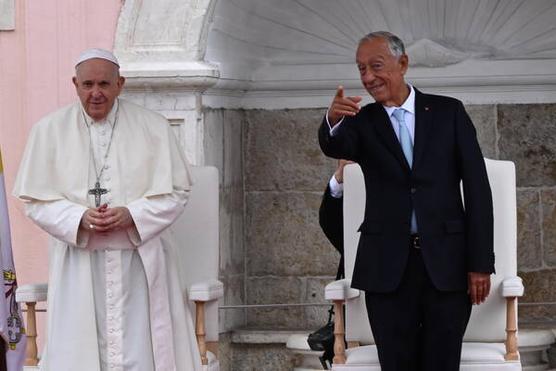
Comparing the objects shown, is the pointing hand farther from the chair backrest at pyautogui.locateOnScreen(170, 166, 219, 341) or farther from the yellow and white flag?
the yellow and white flag

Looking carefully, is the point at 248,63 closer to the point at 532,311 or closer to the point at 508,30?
the point at 508,30

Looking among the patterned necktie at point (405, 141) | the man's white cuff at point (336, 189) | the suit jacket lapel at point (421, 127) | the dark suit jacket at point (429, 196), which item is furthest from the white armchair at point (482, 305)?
the suit jacket lapel at point (421, 127)

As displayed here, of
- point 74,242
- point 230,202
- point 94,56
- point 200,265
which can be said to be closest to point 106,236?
point 74,242

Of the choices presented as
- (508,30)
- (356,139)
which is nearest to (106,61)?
(356,139)

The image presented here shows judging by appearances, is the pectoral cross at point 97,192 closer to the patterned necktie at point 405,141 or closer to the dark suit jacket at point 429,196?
the dark suit jacket at point 429,196

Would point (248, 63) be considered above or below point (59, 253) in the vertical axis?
above

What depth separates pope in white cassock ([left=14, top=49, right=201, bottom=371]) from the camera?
23.5 feet

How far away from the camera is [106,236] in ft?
23.7

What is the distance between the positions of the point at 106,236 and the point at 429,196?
1.26m

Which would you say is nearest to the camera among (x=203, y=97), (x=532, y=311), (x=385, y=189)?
(x=385, y=189)

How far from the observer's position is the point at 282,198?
30.8 ft

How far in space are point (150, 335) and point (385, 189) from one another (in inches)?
42.7

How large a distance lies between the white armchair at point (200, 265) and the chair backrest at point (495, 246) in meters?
0.54

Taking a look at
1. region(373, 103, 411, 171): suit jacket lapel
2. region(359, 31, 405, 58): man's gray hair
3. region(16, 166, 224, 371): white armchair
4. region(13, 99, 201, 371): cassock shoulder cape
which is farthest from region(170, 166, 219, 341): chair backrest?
region(359, 31, 405, 58): man's gray hair
